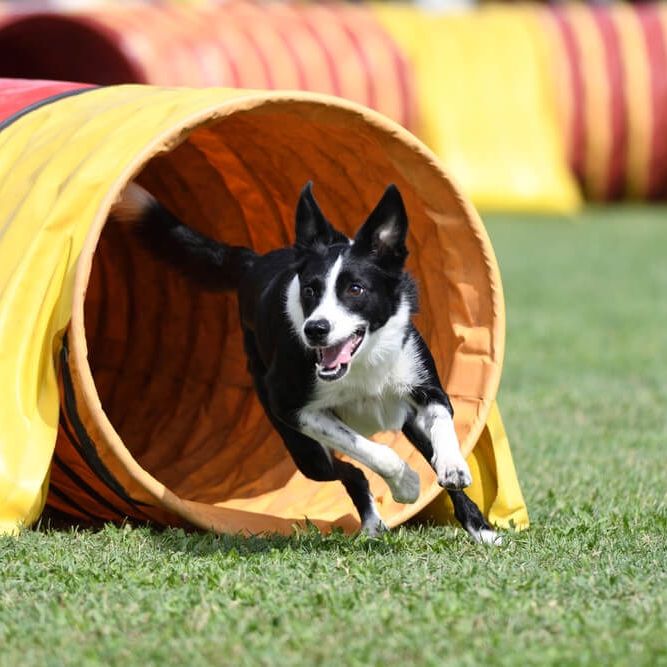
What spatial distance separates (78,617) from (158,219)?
2431 millimetres

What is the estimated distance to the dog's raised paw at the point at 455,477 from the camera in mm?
5090

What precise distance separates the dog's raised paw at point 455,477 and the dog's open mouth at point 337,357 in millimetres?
499

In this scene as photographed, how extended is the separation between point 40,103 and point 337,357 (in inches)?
72.5

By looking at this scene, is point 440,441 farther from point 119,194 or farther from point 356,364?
point 119,194

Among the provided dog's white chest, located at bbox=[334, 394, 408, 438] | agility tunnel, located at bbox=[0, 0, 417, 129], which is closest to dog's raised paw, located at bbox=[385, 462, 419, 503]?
dog's white chest, located at bbox=[334, 394, 408, 438]

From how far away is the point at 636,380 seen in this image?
8.80 meters

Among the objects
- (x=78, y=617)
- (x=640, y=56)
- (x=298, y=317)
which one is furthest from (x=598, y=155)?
(x=78, y=617)

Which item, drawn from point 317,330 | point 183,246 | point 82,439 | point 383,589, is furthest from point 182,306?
point 383,589

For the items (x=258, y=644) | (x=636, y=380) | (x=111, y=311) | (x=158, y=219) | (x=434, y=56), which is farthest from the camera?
(x=434, y=56)

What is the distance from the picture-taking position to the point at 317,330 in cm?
491

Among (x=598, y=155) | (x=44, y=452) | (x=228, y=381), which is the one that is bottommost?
(x=598, y=155)

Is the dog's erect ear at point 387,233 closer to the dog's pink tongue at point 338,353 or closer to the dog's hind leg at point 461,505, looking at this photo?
the dog's pink tongue at point 338,353

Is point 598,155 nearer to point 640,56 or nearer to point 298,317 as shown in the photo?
point 640,56

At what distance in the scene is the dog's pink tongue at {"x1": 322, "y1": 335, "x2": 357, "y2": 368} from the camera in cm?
509
